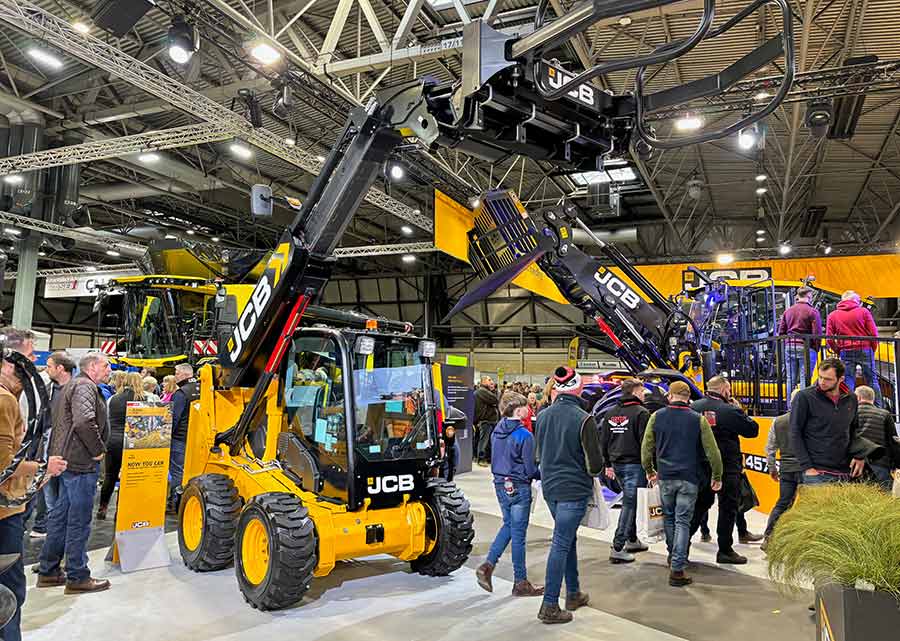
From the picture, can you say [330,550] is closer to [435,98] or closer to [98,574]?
[98,574]

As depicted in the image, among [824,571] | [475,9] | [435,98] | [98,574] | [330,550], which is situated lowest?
[98,574]

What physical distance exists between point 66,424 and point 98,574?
1351mm

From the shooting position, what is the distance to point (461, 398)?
464 inches

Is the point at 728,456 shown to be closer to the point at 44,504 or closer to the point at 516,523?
the point at 516,523

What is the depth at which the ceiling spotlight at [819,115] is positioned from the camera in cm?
994

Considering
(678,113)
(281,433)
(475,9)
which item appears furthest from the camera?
(678,113)

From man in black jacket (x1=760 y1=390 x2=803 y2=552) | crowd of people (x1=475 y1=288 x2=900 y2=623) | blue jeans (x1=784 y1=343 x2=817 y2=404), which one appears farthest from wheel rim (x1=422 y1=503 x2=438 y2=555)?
blue jeans (x1=784 y1=343 x2=817 y2=404)

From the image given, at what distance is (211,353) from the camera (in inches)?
463

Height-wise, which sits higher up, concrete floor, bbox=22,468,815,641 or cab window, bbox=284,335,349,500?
cab window, bbox=284,335,349,500

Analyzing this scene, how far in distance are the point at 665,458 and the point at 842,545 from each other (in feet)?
12.1

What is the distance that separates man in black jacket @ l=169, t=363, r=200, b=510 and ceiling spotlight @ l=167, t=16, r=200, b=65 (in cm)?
371

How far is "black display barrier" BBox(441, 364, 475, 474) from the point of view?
1129 centimetres

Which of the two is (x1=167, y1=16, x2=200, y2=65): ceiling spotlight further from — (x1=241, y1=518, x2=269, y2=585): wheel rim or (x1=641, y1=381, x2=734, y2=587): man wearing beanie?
(x1=641, y1=381, x2=734, y2=587): man wearing beanie

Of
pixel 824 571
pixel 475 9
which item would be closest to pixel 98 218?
pixel 475 9
